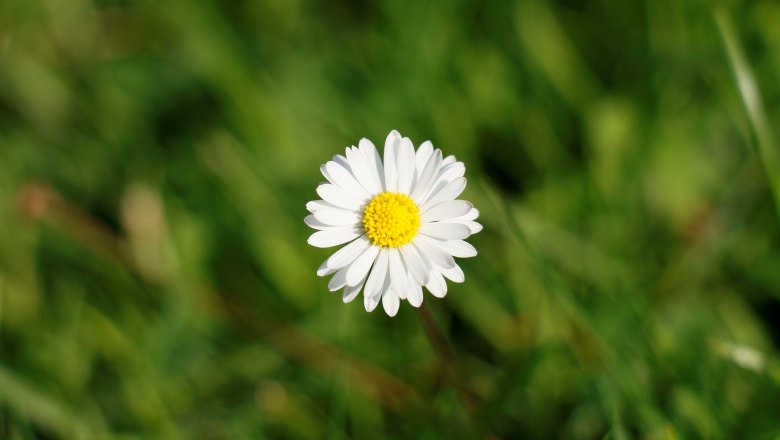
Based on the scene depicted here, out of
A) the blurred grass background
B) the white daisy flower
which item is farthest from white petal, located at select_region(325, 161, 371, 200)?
the blurred grass background

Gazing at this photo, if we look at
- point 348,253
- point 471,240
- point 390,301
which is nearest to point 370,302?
point 390,301

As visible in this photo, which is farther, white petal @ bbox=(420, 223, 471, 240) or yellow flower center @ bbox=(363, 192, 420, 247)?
yellow flower center @ bbox=(363, 192, 420, 247)

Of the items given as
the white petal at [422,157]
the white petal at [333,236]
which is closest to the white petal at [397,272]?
the white petal at [333,236]

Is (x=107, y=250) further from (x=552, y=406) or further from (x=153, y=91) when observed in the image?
(x=552, y=406)

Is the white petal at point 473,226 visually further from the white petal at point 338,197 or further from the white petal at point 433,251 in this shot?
the white petal at point 338,197

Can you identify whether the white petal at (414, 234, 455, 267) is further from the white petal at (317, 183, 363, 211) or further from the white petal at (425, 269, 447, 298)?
the white petal at (317, 183, 363, 211)

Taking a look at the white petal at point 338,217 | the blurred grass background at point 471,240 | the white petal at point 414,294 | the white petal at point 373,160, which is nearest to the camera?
the white petal at point 414,294

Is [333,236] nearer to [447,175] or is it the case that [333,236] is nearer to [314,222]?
[314,222]
